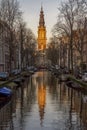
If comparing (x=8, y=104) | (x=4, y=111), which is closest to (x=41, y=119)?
(x=4, y=111)

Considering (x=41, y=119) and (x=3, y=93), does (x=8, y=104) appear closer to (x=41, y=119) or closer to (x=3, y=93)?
(x=3, y=93)

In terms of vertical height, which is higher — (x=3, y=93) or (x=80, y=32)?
(x=80, y=32)

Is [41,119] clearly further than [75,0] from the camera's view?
No

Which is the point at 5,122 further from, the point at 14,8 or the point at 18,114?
the point at 14,8

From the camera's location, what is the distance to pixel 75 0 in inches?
3236

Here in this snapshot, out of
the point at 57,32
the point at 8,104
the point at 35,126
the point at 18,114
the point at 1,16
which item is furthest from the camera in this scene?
the point at 57,32

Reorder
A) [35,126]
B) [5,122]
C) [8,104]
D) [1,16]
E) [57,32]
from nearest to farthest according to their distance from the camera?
[35,126] → [5,122] → [8,104] → [1,16] → [57,32]

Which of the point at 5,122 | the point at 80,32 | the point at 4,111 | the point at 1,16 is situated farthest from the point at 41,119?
the point at 80,32

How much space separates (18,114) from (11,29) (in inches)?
1994

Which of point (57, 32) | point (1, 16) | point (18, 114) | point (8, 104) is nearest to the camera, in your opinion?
point (18, 114)

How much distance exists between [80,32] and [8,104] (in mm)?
43771

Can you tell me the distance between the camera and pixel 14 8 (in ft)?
263

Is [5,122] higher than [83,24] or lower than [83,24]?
lower

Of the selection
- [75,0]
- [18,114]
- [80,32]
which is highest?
[75,0]
